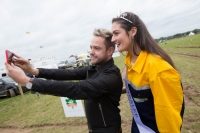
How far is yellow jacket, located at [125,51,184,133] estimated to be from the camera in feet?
4.47

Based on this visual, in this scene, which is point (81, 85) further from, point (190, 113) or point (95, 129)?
point (190, 113)

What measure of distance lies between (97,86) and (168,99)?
0.60 meters

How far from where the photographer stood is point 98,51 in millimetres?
1955

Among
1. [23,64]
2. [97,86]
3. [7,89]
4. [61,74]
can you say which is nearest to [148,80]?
[97,86]

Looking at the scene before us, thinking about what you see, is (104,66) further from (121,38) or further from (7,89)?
(7,89)

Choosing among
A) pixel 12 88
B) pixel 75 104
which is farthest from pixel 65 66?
pixel 75 104

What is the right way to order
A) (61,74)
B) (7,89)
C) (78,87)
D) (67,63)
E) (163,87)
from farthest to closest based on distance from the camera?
(67,63), (7,89), (61,74), (78,87), (163,87)

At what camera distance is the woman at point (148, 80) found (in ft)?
4.52

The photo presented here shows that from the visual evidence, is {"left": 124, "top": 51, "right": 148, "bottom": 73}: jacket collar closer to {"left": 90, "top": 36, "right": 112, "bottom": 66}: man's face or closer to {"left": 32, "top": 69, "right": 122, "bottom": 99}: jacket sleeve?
{"left": 32, "top": 69, "right": 122, "bottom": 99}: jacket sleeve

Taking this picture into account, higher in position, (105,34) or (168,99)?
(105,34)

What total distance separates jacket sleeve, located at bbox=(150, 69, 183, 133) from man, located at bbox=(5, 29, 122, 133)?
47 cm

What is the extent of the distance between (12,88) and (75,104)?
8962 millimetres

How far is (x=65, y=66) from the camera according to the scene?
2633 cm

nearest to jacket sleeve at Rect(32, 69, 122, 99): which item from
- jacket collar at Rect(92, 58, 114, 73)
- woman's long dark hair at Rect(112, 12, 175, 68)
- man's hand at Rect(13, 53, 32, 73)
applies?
jacket collar at Rect(92, 58, 114, 73)
